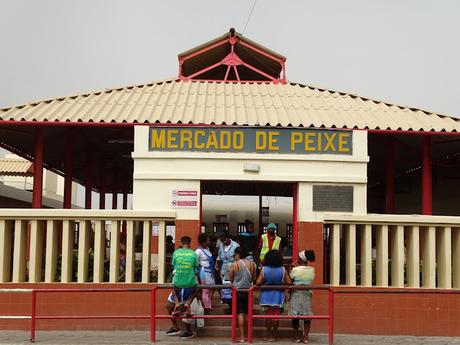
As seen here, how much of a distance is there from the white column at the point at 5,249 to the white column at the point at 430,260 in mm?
7280

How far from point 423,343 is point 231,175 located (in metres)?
4.24

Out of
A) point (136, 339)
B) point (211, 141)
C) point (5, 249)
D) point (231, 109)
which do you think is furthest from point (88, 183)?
point (136, 339)

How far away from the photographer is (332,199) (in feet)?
37.7

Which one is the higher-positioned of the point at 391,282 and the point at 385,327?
the point at 391,282

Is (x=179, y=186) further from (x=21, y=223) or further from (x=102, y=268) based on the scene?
(x=21, y=223)

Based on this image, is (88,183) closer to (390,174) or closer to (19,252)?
(19,252)

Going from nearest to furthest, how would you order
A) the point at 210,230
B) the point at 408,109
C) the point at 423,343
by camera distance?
1. the point at 423,343
2. the point at 408,109
3. the point at 210,230

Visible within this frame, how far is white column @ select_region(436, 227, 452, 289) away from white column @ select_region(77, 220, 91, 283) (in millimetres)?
6231

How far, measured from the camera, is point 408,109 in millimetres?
13336

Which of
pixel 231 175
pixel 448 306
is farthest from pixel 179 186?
pixel 448 306

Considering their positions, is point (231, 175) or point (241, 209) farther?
point (241, 209)

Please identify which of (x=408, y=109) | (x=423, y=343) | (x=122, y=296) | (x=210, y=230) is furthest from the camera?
(x=210, y=230)

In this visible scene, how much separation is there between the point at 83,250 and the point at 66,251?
11.5 inches

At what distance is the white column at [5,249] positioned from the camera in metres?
11.0
